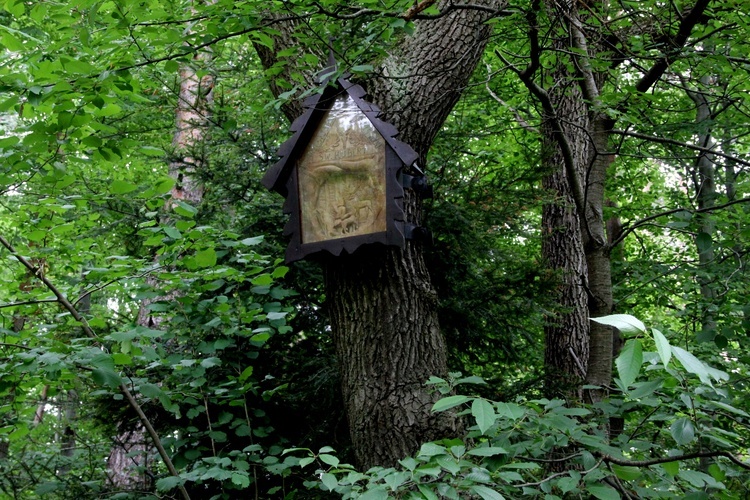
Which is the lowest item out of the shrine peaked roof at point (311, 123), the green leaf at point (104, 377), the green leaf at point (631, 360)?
the green leaf at point (104, 377)

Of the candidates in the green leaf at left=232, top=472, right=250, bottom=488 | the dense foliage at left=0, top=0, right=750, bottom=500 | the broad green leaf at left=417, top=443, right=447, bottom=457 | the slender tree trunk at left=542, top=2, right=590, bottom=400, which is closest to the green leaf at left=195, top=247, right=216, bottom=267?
the dense foliage at left=0, top=0, right=750, bottom=500

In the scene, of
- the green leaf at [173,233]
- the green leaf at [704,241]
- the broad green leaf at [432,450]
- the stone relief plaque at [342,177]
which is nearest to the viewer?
the broad green leaf at [432,450]

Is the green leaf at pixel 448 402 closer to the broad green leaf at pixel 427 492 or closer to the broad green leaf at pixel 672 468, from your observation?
the broad green leaf at pixel 427 492

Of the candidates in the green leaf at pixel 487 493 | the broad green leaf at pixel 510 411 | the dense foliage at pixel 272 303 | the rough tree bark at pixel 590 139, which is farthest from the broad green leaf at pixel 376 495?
the rough tree bark at pixel 590 139

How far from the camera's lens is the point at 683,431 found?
1871mm

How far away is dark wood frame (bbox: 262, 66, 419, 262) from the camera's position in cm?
343

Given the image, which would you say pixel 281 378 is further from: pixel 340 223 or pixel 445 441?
pixel 445 441

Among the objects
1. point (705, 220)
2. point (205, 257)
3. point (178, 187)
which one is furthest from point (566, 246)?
point (178, 187)

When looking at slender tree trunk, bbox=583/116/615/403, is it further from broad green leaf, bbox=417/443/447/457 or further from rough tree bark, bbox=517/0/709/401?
broad green leaf, bbox=417/443/447/457

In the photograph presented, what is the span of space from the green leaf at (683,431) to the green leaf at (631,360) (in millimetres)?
552

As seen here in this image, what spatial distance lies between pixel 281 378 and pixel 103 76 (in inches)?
95.5

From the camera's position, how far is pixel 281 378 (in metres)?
4.49

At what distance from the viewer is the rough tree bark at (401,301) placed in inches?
136

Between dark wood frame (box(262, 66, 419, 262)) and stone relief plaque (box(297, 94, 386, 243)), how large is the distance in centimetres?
3
